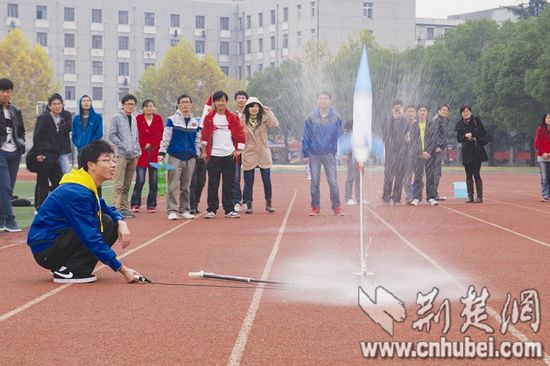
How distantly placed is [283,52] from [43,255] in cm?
8488

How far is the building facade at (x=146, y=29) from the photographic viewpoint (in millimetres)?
87062

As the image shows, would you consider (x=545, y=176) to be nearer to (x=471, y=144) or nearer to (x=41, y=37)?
(x=471, y=144)

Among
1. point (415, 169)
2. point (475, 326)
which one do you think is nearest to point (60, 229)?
point (475, 326)

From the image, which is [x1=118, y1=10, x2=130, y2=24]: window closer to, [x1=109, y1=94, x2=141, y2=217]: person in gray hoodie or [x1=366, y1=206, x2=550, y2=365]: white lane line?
[x1=109, y1=94, x2=141, y2=217]: person in gray hoodie

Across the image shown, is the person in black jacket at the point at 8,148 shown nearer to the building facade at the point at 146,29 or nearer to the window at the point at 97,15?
the building facade at the point at 146,29

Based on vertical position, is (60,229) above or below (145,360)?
above

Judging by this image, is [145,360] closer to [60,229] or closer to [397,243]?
[60,229]

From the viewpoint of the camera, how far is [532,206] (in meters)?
17.6

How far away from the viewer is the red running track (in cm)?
546

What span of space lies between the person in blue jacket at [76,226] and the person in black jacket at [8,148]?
4.33 metres

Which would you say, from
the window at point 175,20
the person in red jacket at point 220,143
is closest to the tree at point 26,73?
the window at point 175,20

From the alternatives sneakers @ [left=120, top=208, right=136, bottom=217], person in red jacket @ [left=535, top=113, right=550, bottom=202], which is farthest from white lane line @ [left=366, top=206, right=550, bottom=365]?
person in red jacket @ [left=535, top=113, right=550, bottom=202]

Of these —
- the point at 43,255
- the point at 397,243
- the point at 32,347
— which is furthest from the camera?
the point at 397,243

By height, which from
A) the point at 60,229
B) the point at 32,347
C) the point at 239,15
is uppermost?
the point at 239,15
